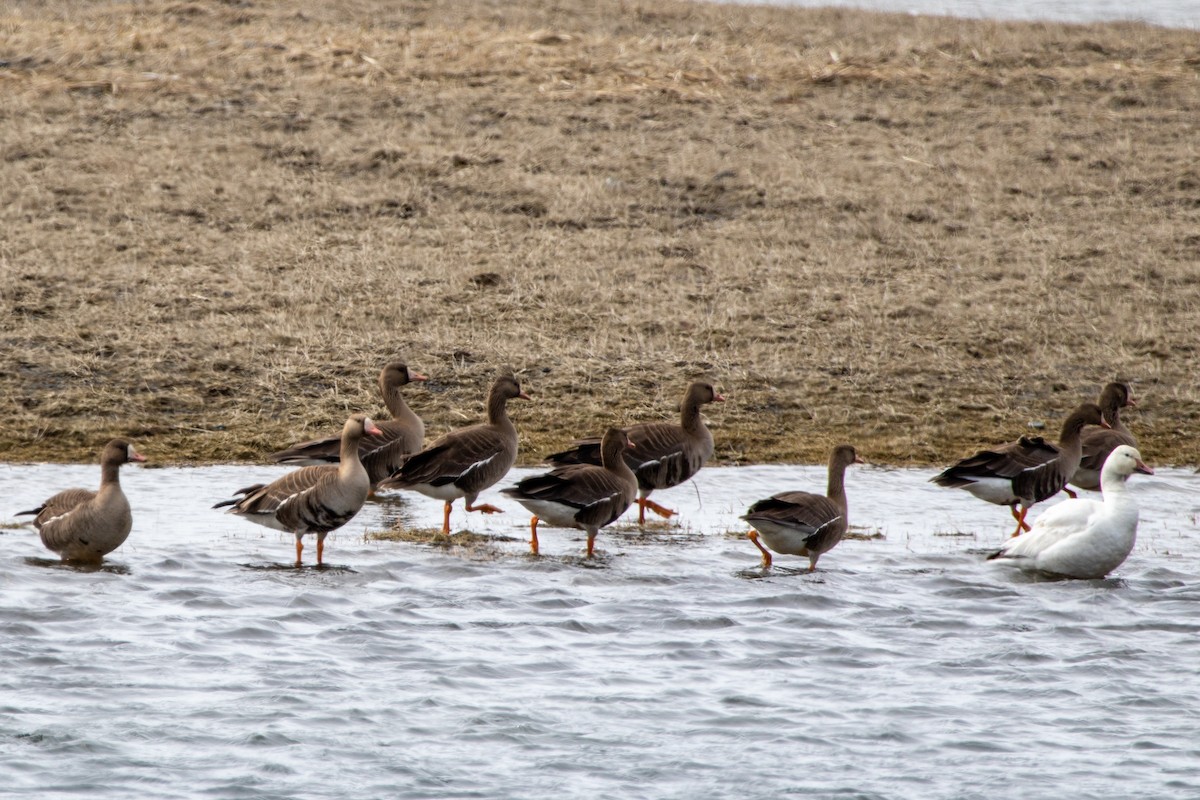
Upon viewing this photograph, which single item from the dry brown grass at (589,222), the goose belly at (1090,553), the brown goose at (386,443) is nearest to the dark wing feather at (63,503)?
the brown goose at (386,443)

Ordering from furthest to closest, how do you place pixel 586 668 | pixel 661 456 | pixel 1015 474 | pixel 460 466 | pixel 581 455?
pixel 661 456, pixel 581 455, pixel 1015 474, pixel 460 466, pixel 586 668

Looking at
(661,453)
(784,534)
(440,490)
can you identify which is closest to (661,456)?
(661,453)

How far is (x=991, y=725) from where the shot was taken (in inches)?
354

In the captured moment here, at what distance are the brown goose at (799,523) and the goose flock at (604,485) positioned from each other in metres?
0.01

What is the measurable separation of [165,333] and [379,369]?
2.46 metres

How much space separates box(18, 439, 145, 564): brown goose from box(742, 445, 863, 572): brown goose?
4492mm

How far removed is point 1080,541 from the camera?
11703 millimetres

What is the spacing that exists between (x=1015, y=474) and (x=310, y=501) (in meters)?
5.75

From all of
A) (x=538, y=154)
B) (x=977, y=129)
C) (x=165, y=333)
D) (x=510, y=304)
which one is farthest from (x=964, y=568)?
(x=977, y=129)

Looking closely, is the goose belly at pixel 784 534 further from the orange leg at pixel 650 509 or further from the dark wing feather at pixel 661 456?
the dark wing feather at pixel 661 456

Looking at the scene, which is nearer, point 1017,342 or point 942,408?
point 942,408

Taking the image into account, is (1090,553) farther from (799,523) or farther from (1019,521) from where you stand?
(799,523)

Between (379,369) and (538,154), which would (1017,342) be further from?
(538,154)

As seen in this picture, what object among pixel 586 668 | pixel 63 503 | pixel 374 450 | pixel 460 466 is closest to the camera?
pixel 586 668
